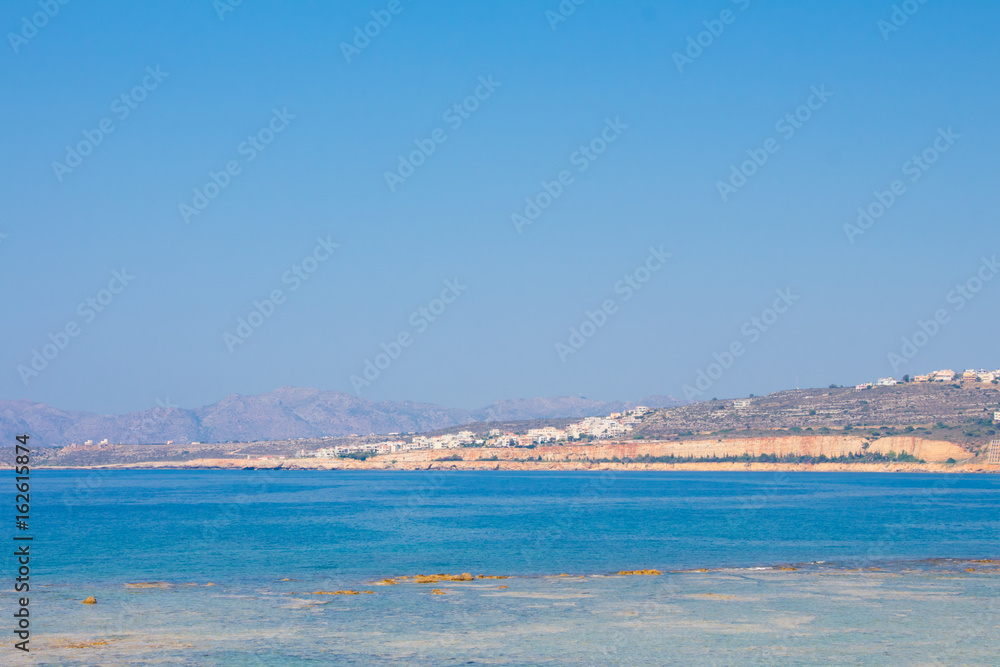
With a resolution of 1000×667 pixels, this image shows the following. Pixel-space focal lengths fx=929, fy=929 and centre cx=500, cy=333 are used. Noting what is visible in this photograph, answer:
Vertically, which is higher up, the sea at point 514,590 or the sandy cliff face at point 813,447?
the sandy cliff face at point 813,447

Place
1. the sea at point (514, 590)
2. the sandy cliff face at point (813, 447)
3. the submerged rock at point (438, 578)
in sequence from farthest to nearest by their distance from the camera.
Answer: the sandy cliff face at point (813, 447) < the submerged rock at point (438, 578) < the sea at point (514, 590)

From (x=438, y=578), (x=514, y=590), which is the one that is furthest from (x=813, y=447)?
(x=514, y=590)

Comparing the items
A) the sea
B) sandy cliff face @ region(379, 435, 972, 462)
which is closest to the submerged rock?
the sea

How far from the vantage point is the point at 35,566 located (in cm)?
4162

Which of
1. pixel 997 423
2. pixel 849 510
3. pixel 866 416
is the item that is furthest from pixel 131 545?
pixel 866 416

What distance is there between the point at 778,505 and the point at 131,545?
58.7 metres

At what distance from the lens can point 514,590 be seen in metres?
33.4

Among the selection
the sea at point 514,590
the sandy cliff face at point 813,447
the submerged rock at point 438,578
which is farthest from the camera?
the sandy cliff face at point 813,447

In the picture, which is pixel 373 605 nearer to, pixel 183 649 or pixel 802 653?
pixel 183 649

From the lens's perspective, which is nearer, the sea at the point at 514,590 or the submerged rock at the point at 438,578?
the sea at the point at 514,590

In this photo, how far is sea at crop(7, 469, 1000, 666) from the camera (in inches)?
907

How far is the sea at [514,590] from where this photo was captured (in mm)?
23031

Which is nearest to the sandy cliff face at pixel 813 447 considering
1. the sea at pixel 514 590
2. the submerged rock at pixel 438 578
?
the sea at pixel 514 590

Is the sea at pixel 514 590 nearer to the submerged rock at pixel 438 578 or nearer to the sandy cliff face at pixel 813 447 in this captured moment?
the submerged rock at pixel 438 578
